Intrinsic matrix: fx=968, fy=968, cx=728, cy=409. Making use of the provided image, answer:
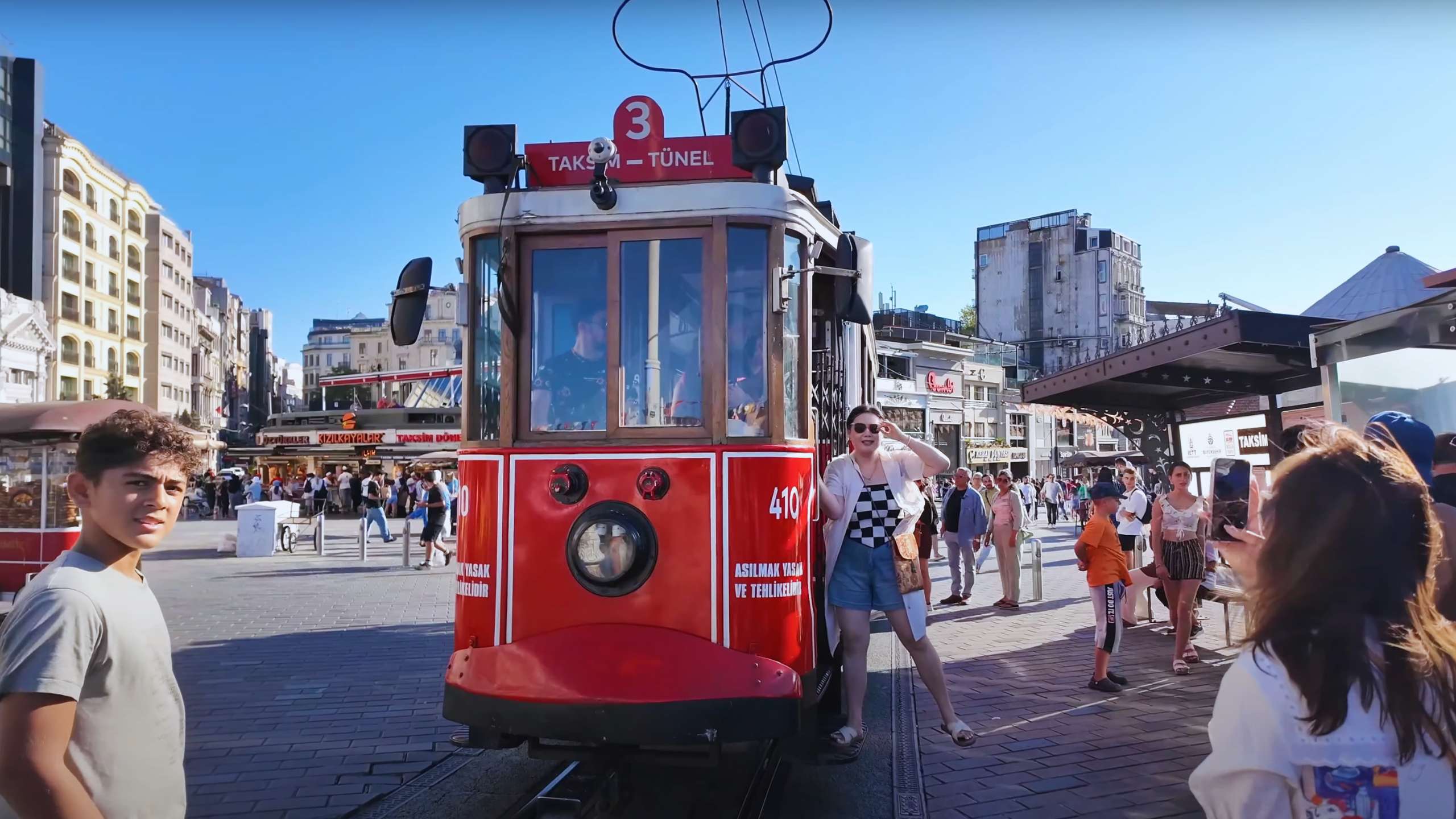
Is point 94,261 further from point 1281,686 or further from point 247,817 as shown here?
point 1281,686

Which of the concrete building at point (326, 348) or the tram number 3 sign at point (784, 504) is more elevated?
the concrete building at point (326, 348)

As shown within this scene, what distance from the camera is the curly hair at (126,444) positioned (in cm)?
212

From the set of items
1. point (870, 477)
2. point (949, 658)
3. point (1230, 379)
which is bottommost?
point (949, 658)

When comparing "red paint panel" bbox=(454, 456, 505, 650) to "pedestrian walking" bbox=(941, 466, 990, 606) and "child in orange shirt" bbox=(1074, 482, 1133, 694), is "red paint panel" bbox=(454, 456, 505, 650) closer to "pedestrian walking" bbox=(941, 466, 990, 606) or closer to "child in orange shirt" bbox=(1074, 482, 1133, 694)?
"child in orange shirt" bbox=(1074, 482, 1133, 694)

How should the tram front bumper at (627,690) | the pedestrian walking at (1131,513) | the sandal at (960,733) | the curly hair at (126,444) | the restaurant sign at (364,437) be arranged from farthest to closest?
the restaurant sign at (364,437) < the pedestrian walking at (1131,513) < the sandal at (960,733) < the tram front bumper at (627,690) < the curly hair at (126,444)

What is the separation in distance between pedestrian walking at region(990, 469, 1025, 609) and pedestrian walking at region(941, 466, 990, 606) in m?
0.21

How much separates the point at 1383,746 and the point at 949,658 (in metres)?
7.23

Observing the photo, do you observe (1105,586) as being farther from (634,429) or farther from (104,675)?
(104,675)

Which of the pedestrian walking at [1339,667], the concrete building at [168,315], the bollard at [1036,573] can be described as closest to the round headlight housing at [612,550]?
the pedestrian walking at [1339,667]

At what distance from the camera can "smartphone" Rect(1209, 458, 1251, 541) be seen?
535cm

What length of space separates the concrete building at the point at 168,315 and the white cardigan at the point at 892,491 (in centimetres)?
6823

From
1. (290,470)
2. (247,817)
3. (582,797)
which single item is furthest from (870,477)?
(290,470)

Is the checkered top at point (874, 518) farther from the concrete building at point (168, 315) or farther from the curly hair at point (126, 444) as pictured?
the concrete building at point (168, 315)

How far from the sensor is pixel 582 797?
4641mm
